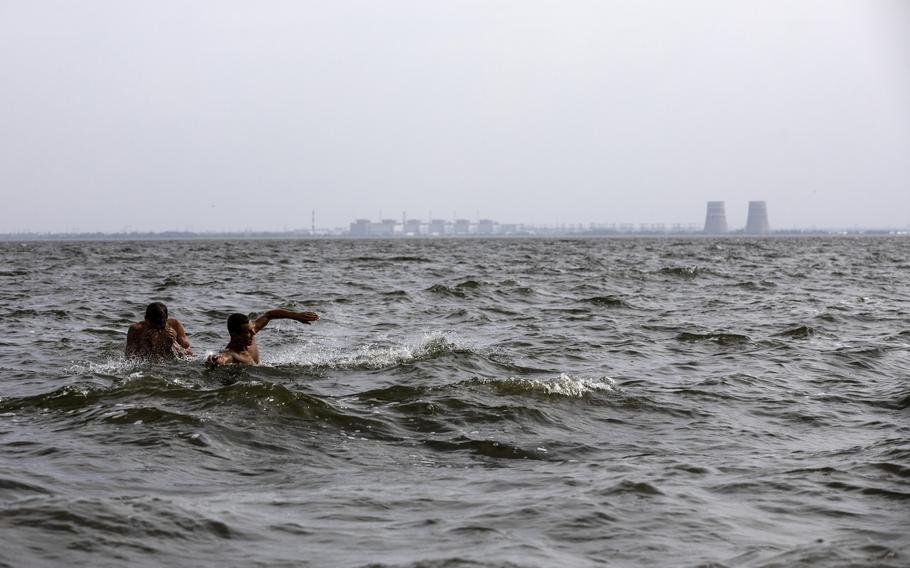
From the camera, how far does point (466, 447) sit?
882 cm

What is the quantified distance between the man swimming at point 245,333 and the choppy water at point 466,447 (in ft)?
1.07

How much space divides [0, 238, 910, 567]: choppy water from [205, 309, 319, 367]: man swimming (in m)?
0.33

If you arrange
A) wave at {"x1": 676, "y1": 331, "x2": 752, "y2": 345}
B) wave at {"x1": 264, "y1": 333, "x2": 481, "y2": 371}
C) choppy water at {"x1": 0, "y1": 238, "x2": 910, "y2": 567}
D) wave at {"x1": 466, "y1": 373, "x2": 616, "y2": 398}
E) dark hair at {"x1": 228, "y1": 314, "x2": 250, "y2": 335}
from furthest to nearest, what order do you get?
wave at {"x1": 676, "y1": 331, "x2": 752, "y2": 345}
wave at {"x1": 264, "y1": 333, "x2": 481, "y2": 371}
dark hair at {"x1": 228, "y1": 314, "x2": 250, "y2": 335}
wave at {"x1": 466, "y1": 373, "x2": 616, "y2": 398}
choppy water at {"x1": 0, "y1": 238, "x2": 910, "y2": 567}

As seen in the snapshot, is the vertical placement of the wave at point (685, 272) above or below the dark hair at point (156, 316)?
below

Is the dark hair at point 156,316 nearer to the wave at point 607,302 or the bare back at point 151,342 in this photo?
the bare back at point 151,342

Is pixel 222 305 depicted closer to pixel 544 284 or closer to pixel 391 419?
pixel 544 284

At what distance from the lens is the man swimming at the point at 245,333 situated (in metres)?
12.9

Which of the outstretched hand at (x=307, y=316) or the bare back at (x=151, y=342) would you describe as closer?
the outstretched hand at (x=307, y=316)

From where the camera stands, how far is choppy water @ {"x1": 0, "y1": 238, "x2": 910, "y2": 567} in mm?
5973

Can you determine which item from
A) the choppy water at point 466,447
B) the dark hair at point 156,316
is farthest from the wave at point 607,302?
the dark hair at point 156,316

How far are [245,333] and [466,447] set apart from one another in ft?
17.9

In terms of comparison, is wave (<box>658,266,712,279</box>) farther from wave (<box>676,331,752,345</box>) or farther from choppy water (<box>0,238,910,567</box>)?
wave (<box>676,331,752,345</box>)

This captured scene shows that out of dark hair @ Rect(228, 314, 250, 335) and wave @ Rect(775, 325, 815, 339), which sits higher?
dark hair @ Rect(228, 314, 250, 335)

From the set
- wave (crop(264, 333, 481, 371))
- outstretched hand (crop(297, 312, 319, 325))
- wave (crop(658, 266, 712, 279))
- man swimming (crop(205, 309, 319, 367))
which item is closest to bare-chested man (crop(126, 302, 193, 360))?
man swimming (crop(205, 309, 319, 367))
